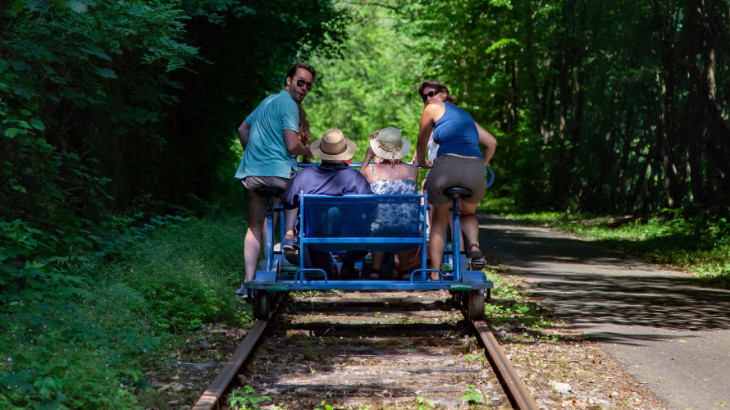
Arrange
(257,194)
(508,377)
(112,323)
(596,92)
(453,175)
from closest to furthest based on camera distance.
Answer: (508,377) < (112,323) < (453,175) < (257,194) < (596,92)

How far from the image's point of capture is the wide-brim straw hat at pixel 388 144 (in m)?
8.16

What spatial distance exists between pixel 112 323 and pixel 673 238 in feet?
45.8

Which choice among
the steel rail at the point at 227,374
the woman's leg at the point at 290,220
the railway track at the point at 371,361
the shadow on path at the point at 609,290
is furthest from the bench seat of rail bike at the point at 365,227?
the shadow on path at the point at 609,290

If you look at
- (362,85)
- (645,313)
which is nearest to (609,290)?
(645,313)

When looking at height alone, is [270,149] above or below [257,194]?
above

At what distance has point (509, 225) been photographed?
25.2m

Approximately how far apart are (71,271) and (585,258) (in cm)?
1032

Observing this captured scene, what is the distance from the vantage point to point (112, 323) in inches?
268

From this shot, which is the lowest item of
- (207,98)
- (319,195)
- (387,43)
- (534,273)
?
(534,273)

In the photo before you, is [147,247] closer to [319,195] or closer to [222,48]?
[319,195]

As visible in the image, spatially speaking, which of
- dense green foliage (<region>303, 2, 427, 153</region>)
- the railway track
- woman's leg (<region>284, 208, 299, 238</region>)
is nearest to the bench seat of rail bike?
the railway track

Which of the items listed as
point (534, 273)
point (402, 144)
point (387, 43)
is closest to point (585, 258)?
point (534, 273)

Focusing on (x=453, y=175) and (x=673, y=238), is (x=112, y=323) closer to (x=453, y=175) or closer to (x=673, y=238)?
(x=453, y=175)

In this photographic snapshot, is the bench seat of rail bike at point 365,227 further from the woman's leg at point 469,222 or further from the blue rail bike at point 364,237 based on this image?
the woman's leg at point 469,222
